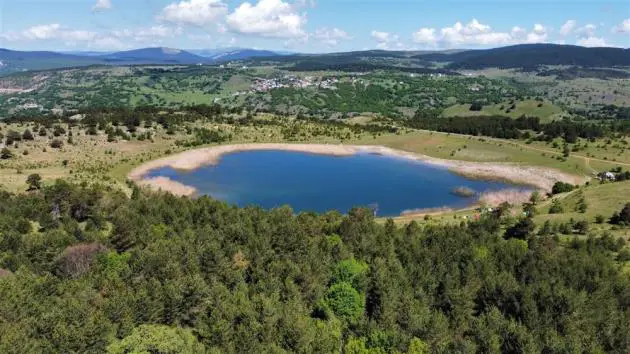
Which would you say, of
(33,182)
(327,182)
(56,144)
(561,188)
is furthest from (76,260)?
(561,188)

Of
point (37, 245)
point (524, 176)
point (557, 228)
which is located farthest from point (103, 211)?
point (524, 176)

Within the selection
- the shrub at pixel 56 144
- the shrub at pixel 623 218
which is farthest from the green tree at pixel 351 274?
the shrub at pixel 56 144

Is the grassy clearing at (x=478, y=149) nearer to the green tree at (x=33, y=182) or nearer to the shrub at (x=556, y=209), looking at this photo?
the shrub at (x=556, y=209)

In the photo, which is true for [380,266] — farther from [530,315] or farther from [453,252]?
[530,315]

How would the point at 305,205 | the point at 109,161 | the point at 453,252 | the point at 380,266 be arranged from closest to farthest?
1. the point at 380,266
2. the point at 453,252
3. the point at 305,205
4. the point at 109,161

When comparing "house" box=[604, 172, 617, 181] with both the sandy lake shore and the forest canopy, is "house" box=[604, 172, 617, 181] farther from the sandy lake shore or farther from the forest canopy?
the forest canopy

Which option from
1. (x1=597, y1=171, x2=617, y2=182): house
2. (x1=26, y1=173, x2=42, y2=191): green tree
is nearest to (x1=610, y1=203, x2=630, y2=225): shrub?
(x1=597, y1=171, x2=617, y2=182): house

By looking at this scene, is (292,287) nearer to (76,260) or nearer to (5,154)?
(76,260)
